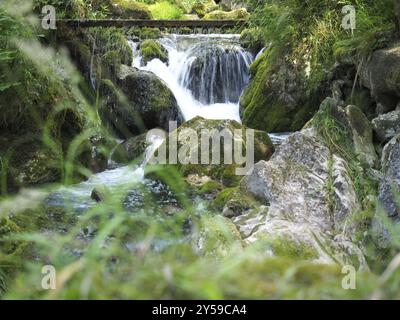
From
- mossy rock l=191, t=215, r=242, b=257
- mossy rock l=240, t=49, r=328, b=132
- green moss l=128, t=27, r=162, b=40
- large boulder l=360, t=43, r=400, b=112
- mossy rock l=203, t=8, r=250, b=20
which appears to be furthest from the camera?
mossy rock l=203, t=8, r=250, b=20

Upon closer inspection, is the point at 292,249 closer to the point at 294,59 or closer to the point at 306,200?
the point at 306,200

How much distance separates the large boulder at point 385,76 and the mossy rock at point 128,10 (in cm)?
1099

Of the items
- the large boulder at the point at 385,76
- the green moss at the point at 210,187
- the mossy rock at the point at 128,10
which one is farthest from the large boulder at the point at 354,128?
the mossy rock at the point at 128,10

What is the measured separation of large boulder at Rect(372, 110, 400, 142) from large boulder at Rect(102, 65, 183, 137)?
5.20 meters

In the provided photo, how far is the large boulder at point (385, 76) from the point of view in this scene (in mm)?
5445

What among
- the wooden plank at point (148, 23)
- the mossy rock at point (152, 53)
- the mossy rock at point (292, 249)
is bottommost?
the mossy rock at point (292, 249)

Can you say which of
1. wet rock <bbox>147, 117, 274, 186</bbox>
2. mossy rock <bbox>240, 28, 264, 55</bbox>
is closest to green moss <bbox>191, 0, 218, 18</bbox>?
mossy rock <bbox>240, 28, 264, 55</bbox>

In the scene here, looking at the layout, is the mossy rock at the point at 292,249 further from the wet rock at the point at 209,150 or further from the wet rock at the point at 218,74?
the wet rock at the point at 218,74

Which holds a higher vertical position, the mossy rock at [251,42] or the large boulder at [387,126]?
the mossy rock at [251,42]

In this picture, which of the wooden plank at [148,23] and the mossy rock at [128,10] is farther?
the mossy rock at [128,10]

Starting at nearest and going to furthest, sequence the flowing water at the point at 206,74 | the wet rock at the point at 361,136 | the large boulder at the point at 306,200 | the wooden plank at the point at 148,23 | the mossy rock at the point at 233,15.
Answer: the large boulder at the point at 306,200
the wet rock at the point at 361,136
the wooden plank at the point at 148,23
the flowing water at the point at 206,74
the mossy rock at the point at 233,15

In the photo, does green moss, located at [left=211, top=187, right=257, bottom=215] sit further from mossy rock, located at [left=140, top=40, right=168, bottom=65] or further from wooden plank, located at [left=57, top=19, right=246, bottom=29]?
mossy rock, located at [left=140, top=40, right=168, bottom=65]

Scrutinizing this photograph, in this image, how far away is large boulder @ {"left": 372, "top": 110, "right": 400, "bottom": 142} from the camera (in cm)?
533

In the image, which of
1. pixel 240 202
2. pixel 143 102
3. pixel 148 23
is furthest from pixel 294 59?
pixel 240 202
